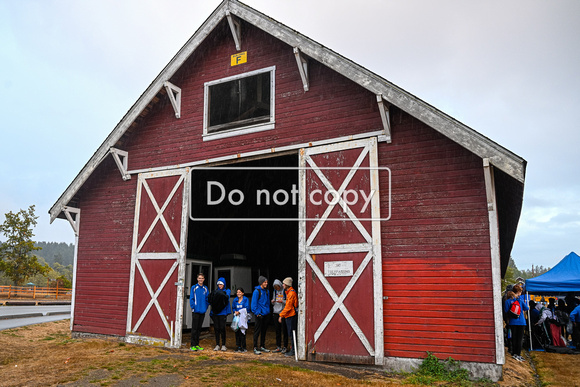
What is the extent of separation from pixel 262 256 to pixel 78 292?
7140 mm

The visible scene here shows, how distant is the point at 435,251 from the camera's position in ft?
26.9

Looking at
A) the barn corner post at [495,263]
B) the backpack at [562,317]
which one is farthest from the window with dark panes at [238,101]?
the backpack at [562,317]

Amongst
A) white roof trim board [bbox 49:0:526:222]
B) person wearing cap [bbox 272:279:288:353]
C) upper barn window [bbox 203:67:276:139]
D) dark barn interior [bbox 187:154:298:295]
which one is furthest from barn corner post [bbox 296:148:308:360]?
dark barn interior [bbox 187:154:298:295]

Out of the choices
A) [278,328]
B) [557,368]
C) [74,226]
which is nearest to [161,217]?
[74,226]

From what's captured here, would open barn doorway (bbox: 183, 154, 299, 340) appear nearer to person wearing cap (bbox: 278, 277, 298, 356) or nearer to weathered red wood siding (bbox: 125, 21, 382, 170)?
weathered red wood siding (bbox: 125, 21, 382, 170)

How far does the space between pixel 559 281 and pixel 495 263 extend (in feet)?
21.2

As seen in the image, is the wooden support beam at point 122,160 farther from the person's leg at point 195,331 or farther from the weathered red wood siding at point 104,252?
the person's leg at point 195,331

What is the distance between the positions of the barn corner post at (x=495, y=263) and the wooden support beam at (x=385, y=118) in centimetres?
192

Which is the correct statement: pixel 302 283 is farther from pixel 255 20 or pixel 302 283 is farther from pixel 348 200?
pixel 255 20

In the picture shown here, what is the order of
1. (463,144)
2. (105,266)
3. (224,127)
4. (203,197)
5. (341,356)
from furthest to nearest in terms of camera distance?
1. (203,197)
2. (105,266)
3. (224,127)
4. (341,356)
5. (463,144)

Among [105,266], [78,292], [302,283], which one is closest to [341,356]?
[302,283]

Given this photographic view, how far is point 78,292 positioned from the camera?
41.0 ft

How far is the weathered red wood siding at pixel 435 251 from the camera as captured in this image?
7770 mm

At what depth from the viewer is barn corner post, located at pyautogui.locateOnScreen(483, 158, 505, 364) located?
7449mm
